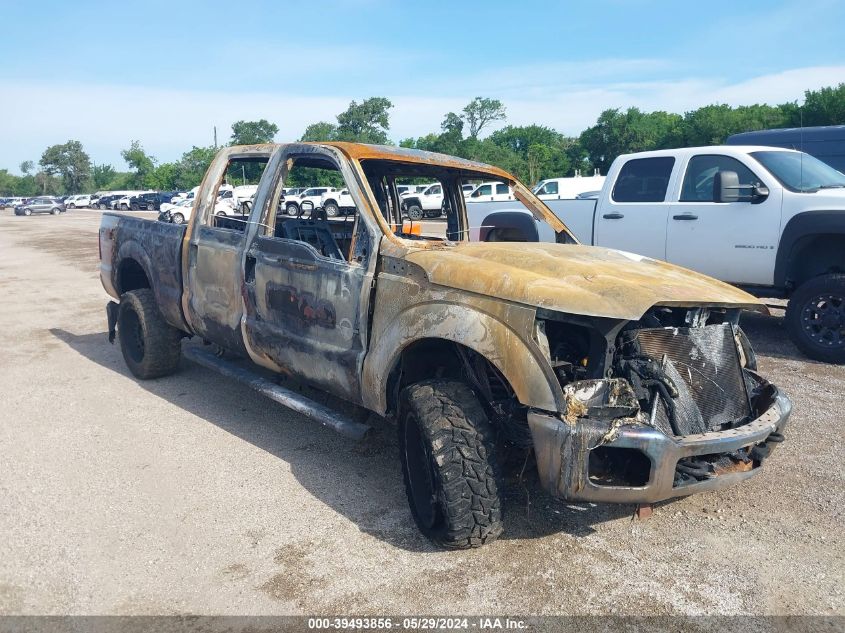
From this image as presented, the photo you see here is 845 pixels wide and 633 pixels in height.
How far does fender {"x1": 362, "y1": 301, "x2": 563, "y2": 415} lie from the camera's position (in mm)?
2891

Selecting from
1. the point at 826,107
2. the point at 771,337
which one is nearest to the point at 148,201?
the point at 826,107

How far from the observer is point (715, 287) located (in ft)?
11.6

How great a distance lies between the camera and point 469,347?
3.22 metres

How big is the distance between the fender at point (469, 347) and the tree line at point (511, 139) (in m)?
1.47

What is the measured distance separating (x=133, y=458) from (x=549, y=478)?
2800 mm

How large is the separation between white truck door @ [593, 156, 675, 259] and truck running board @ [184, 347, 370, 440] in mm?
4392

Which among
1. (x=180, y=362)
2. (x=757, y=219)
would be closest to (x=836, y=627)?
(x=757, y=219)

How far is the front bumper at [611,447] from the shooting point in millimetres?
2807

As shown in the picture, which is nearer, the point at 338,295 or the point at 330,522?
the point at 330,522

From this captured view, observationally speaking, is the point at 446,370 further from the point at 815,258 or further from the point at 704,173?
the point at 704,173

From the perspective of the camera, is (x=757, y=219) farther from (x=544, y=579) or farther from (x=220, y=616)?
(x=220, y=616)

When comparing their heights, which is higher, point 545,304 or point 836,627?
point 545,304

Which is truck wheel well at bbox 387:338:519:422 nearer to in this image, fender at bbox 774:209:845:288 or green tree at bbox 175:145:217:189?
fender at bbox 774:209:845:288

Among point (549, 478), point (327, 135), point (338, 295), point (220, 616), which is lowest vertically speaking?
point (220, 616)
